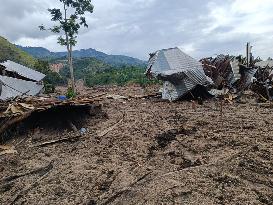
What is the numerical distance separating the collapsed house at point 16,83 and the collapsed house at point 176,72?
549 cm

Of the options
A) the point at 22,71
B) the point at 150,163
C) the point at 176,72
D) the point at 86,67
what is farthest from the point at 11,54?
the point at 150,163

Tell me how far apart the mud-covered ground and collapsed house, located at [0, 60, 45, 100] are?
3017 mm

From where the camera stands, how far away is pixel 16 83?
44.2ft

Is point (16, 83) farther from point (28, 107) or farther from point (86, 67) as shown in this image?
point (86, 67)

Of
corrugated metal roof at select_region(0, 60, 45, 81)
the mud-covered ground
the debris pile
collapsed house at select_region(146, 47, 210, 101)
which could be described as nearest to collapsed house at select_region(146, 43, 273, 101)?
collapsed house at select_region(146, 47, 210, 101)

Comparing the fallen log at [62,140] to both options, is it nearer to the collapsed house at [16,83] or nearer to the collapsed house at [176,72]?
the collapsed house at [16,83]

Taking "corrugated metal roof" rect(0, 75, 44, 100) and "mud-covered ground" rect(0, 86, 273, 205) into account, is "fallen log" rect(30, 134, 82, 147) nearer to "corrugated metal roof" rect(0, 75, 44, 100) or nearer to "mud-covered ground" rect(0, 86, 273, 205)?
"mud-covered ground" rect(0, 86, 273, 205)

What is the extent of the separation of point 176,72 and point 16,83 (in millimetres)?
6416

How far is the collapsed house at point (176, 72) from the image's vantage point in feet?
47.8

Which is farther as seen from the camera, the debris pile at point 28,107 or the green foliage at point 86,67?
the green foliage at point 86,67

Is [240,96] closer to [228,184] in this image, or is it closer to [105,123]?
[105,123]

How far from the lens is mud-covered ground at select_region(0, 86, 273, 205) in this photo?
Result: 5.13 m

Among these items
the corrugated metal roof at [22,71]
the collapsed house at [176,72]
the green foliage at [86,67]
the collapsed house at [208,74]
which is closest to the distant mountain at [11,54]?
the green foliage at [86,67]

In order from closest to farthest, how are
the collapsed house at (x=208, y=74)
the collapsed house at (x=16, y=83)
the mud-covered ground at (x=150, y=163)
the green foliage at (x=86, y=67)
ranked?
the mud-covered ground at (x=150, y=163)
the collapsed house at (x=16, y=83)
the collapsed house at (x=208, y=74)
the green foliage at (x=86, y=67)
